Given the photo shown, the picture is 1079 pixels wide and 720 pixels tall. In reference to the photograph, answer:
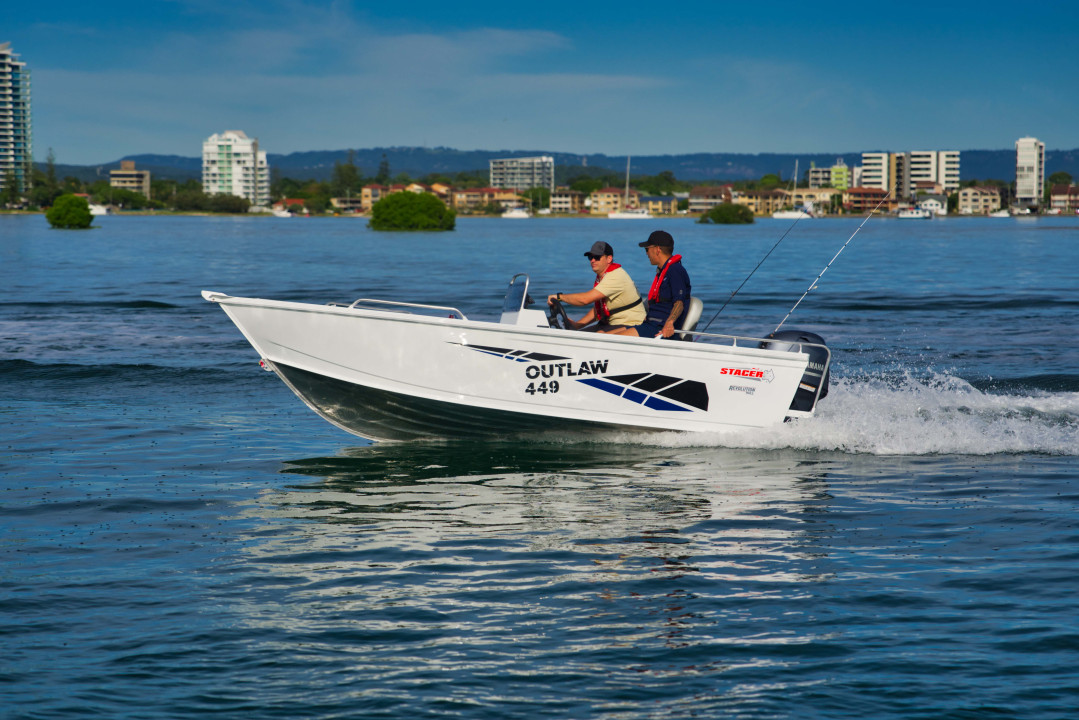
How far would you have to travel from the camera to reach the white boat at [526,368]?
9.13 m

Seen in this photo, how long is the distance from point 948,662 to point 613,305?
16.3ft

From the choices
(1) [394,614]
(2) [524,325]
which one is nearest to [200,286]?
(2) [524,325]

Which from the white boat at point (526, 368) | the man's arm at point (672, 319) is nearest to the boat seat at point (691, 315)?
the white boat at point (526, 368)

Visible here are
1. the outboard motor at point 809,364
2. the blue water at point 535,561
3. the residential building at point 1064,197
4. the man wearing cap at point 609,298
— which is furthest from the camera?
the residential building at point 1064,197

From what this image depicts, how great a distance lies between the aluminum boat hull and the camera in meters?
9.12

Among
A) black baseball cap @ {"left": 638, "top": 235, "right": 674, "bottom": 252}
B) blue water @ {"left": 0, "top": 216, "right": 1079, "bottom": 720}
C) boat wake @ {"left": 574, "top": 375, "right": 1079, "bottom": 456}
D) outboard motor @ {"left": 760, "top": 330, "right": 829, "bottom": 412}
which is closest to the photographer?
blue water @ {"left": 0, "top": 216, "right": 1079, "bottom": 720}

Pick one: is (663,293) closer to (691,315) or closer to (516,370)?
(691,315)

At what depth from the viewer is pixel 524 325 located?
919cm

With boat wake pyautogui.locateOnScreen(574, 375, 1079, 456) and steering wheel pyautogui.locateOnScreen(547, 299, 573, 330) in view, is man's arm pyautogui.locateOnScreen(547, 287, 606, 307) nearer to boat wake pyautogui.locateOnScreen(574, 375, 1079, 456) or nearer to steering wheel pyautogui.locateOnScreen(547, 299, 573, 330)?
steering wheel pyautogui.locateOnScreen(547, 299, 573, 330)

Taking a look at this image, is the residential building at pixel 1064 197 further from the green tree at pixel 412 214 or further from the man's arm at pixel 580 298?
the man's arm at pixel 580 298

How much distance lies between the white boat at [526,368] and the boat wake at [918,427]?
260mm

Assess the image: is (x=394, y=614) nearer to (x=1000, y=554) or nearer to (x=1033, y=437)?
(x=1000, y=554)

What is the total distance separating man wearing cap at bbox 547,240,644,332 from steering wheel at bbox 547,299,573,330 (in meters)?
0.04

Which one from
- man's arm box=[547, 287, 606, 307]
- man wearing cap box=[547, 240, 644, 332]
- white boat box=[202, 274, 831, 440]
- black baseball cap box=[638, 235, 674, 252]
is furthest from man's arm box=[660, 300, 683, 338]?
man's arm box=[547, 287, 606, 307]
